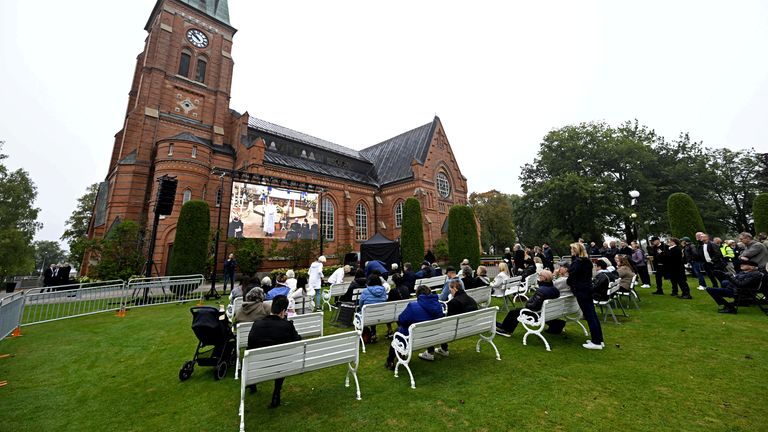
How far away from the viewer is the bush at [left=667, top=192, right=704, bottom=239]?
15125 mm

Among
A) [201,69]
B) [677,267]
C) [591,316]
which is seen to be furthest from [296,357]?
[201,69]

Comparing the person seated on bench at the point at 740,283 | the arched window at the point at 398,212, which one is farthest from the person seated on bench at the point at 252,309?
the arched window at the point at 398,212

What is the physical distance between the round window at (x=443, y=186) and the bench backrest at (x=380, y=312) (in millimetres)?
27444

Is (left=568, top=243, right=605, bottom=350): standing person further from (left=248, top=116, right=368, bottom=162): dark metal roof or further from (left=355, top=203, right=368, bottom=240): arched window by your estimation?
(left=248, top=116, right=368, bottom=162): dark metal roof

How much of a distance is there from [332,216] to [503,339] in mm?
22966

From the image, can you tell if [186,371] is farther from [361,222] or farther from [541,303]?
[361,222]

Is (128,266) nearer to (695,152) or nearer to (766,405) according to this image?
(766,405)

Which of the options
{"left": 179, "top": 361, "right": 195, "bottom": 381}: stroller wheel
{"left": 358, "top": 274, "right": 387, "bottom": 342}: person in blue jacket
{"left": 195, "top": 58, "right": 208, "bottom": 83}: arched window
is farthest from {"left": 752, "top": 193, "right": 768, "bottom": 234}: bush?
{"left": 195, "top": 58, "right": 208, "bottom": 83}: arched window

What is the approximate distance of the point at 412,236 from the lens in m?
20.2

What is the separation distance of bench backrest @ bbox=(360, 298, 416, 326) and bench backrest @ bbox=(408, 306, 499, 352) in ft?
5.14

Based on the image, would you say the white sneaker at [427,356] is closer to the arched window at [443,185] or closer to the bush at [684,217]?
the bush at [684,217]

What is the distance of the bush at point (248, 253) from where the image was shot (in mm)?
18672

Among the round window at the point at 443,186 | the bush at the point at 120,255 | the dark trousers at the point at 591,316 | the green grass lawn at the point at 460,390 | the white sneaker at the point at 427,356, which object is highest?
the round window at the point at 443,186

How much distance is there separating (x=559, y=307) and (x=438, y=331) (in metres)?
2.91
